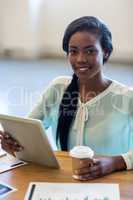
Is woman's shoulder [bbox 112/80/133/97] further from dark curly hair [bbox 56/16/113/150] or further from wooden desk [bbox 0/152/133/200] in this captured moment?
wooden desk [bbox 0/152/133/200]

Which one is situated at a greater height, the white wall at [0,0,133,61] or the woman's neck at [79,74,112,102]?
the white wall at [0,0,133,61]

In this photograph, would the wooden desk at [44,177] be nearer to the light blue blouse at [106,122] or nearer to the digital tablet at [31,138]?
the digital tablet at [31,138]

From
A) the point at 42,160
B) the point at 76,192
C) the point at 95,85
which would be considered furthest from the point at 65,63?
the point at 76,192

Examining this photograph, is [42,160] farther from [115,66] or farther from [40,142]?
[115,66]

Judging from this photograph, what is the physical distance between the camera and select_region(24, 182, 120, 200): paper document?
4.31 feet

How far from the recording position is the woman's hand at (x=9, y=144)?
1.63m

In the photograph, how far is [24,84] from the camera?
3.65 m

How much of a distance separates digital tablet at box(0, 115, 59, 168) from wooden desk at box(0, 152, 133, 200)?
0.04 meters

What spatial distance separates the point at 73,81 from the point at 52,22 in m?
1.61

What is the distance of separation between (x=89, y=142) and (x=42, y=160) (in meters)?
0.37

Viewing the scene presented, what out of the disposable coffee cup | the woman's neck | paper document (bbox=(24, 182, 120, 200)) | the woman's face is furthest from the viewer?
the woman's neck

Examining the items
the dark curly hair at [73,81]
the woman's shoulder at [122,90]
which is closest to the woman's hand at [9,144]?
the dark curly hair at [73,81]

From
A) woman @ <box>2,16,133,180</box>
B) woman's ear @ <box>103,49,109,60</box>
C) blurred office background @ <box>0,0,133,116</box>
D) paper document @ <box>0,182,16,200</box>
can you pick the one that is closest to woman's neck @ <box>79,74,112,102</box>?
woman @ <box>2,16,133,180</box>

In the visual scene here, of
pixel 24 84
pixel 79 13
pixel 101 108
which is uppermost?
pixel 79 13
